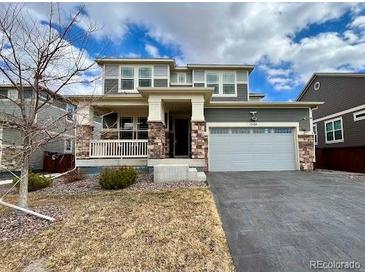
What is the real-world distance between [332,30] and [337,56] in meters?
8.44

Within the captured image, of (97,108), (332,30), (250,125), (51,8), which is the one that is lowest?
(250,125)

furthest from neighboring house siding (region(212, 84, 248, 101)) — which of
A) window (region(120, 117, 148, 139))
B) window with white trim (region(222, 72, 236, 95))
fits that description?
window (region(120, 117, 148, 139))

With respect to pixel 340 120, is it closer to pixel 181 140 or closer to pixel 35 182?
pixel 181 140

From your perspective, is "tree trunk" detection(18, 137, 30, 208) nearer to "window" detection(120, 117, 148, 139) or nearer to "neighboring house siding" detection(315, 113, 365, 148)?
"window" detection(120, 117, 148, 139)

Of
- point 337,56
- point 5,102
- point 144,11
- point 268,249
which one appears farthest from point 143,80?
point 337,56

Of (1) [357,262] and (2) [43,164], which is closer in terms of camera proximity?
(1) [357,262]

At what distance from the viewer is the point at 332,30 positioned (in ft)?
34.9

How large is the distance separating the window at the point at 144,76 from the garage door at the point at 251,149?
5.30m

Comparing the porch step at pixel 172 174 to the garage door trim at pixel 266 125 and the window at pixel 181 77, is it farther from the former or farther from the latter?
the window at pixel 181 77

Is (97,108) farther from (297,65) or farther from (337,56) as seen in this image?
(337,56)

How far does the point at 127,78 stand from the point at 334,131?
14.3 metres

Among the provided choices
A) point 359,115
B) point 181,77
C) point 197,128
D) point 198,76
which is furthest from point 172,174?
point 359,115

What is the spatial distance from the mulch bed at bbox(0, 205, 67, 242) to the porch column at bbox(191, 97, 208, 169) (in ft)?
21.4

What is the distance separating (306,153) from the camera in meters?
11.8
